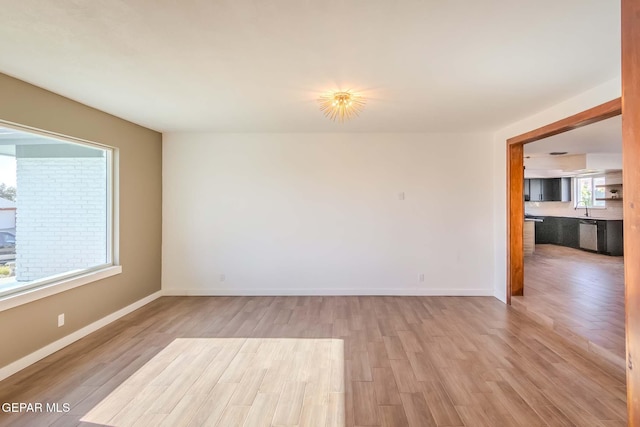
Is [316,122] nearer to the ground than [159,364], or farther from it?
farther from it

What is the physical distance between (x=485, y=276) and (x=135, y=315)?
5.13 m

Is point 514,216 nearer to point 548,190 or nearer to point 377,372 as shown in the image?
point 377,372

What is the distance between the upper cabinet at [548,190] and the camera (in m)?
8.98

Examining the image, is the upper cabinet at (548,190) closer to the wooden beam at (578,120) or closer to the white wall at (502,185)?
the white wall at (502,185)

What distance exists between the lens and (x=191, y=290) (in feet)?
15.7

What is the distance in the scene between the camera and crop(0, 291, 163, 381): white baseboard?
2.55 metres

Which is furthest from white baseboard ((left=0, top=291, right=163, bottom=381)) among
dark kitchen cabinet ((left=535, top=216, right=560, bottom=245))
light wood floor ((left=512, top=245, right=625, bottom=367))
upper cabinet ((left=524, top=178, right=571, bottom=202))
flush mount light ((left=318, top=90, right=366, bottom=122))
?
dark kitchen cabinet ((left=535, top=216, right=560, bottom=245))

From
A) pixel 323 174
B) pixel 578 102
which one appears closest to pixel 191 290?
pixel 323 174

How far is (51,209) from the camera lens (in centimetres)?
313

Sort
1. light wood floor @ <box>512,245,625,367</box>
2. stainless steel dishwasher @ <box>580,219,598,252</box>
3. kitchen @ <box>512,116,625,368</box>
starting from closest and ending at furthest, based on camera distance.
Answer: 1. light wood floor @ <box>512,245,625,367</box>
2. kitchen @ <box>512,116,625,368</box>
3. stainless steel dishwasher @ <box>580,219,598,252</box>

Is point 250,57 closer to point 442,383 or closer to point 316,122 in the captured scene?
point 316,122

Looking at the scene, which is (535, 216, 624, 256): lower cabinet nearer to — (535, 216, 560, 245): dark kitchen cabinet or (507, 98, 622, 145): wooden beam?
(535, 216, 560, 245): dark kitchen cabinet

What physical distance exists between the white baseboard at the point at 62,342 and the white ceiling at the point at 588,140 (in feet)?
22.0

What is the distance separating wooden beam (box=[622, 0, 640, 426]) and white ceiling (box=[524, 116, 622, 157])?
3.82m
